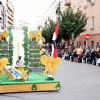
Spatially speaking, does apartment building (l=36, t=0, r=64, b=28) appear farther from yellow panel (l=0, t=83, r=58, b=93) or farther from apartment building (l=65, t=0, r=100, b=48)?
yellow panel (l=0, t=83, r=58, b=93)

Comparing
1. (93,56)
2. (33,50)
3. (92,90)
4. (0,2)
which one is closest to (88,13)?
(93,56)

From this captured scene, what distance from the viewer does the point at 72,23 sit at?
33500 millimetres

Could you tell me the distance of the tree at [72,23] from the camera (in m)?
33.8

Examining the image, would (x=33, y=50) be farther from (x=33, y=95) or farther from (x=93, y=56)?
(x=93, y=56)

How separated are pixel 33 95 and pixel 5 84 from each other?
987 mm

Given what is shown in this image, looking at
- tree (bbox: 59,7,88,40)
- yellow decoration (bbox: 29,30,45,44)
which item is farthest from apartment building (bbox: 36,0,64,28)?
yellow decoration (bbox: 29,30,45,44)

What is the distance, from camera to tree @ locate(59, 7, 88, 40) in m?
33.8

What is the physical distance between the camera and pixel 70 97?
26.2 ft

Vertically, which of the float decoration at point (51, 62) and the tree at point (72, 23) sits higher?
the tree at point (72, 23)

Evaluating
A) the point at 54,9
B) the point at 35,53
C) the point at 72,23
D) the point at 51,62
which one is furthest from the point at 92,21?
the point at 54,9

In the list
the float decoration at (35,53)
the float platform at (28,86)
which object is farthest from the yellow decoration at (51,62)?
the float decoration at (35,53)

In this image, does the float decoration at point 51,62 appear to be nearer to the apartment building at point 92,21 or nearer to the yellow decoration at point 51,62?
the yellow decoration at point 51,62

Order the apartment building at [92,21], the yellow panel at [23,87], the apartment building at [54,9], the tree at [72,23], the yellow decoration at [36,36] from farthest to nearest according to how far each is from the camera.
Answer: the apartment building at [54,9] → the tree at [72,23] → the apartment building at [92,21] → the yellow decoration at [36,36] → the yellow panel at [23,87]

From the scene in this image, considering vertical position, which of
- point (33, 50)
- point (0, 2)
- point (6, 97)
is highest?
point (0, 2)
